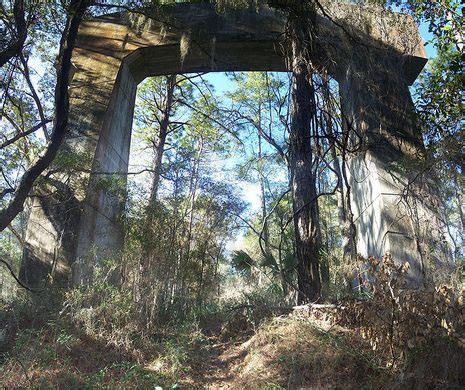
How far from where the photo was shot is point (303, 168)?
7781 millimetres

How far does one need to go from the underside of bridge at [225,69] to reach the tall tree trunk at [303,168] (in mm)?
405

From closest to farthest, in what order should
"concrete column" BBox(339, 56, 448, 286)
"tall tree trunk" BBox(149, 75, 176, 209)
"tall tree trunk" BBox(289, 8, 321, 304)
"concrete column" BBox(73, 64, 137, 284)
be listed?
"tall tree trunk" BBox(289, 8, 321, 304) → "concrete column" BBox(339, 56, 448, 286) → "concrete column" BBox(73, 64, 137, 284) → "tall tree trunk" BBox(149, 75, 176, 209)

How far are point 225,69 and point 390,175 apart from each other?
483 cm

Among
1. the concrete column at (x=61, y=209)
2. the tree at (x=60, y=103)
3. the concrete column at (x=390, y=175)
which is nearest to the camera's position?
the tree at (x=60, y=103)

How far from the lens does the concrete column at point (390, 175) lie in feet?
25.2

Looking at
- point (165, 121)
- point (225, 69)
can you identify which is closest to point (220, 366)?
point (225, 69)

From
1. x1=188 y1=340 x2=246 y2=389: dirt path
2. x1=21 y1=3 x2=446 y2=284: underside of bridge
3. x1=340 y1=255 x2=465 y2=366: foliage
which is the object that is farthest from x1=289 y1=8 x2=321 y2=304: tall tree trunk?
x1=340 y1=255 x2=465 y2=366: foliage

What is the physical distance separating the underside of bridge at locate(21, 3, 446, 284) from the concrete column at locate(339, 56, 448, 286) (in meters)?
0.02

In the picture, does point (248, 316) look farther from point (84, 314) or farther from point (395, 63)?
point (395, 63)

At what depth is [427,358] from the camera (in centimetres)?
442

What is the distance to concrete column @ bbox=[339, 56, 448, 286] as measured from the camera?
7.69 m

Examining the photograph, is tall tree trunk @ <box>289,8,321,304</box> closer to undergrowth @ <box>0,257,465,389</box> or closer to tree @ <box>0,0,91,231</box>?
undergrowth @ <box>0,257,465,389</box>

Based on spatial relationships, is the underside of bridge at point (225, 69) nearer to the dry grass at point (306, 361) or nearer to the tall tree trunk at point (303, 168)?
the tall tree trunk at point (303, 168)

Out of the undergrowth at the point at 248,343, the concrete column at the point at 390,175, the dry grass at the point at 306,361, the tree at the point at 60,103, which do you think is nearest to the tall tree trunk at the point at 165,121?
the concrete column at the point at 390,175
